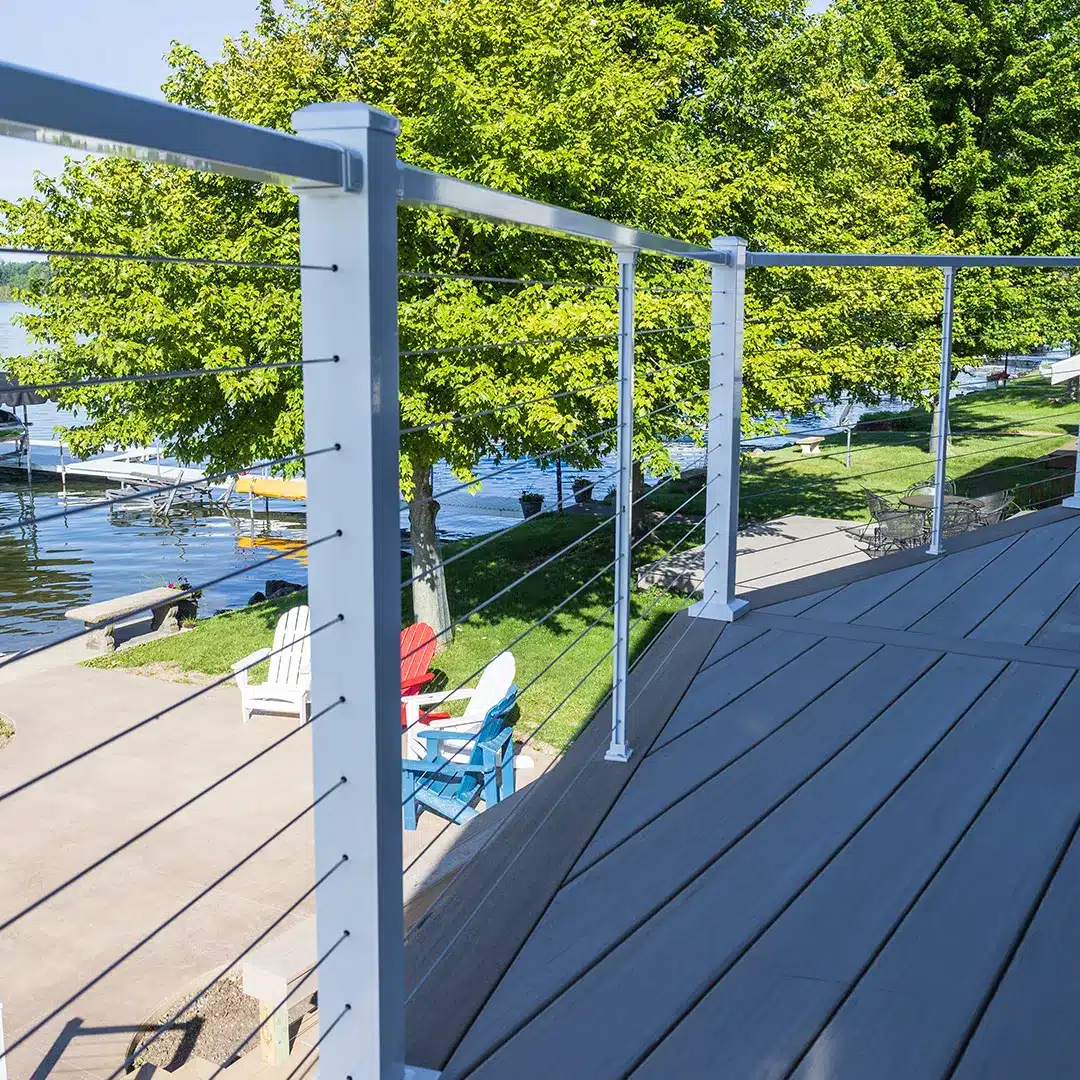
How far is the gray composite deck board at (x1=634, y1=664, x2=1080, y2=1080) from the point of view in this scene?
5.74 feet

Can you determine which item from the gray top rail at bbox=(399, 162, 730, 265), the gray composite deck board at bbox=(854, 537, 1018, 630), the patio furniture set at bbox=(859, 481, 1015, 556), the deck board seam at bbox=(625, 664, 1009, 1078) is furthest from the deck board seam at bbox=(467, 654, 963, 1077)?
the patio furniture set at bbox=(859, 481, 1015, 556)

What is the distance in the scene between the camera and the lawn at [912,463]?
17109 millimetres

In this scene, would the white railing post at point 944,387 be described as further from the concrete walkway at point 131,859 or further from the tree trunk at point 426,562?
the tree trunk at point 426,562

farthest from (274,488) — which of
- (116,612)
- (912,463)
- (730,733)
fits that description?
(730,733)

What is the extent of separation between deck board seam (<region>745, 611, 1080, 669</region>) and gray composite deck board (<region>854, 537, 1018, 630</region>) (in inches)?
3.4

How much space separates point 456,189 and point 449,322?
30.8 ft

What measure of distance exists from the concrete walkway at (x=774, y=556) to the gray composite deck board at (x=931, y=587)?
25.5 ft

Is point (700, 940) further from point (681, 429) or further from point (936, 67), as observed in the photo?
point (936, 67)

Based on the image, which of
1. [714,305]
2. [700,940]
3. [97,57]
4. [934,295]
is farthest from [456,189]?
[97,57]

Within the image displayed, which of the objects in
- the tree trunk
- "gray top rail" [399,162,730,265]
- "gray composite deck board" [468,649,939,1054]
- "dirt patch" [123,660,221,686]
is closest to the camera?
"gray top rail" [399,162,730,265]

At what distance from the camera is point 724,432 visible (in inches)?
147

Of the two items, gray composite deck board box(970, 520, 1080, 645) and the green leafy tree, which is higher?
the green leafy tree

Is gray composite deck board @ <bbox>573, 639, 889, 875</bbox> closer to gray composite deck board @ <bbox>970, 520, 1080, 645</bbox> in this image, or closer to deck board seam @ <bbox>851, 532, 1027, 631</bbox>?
deck board seam @ <bbox>851, 532, 1027, 631</bbox>

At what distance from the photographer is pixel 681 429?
12.8 m
